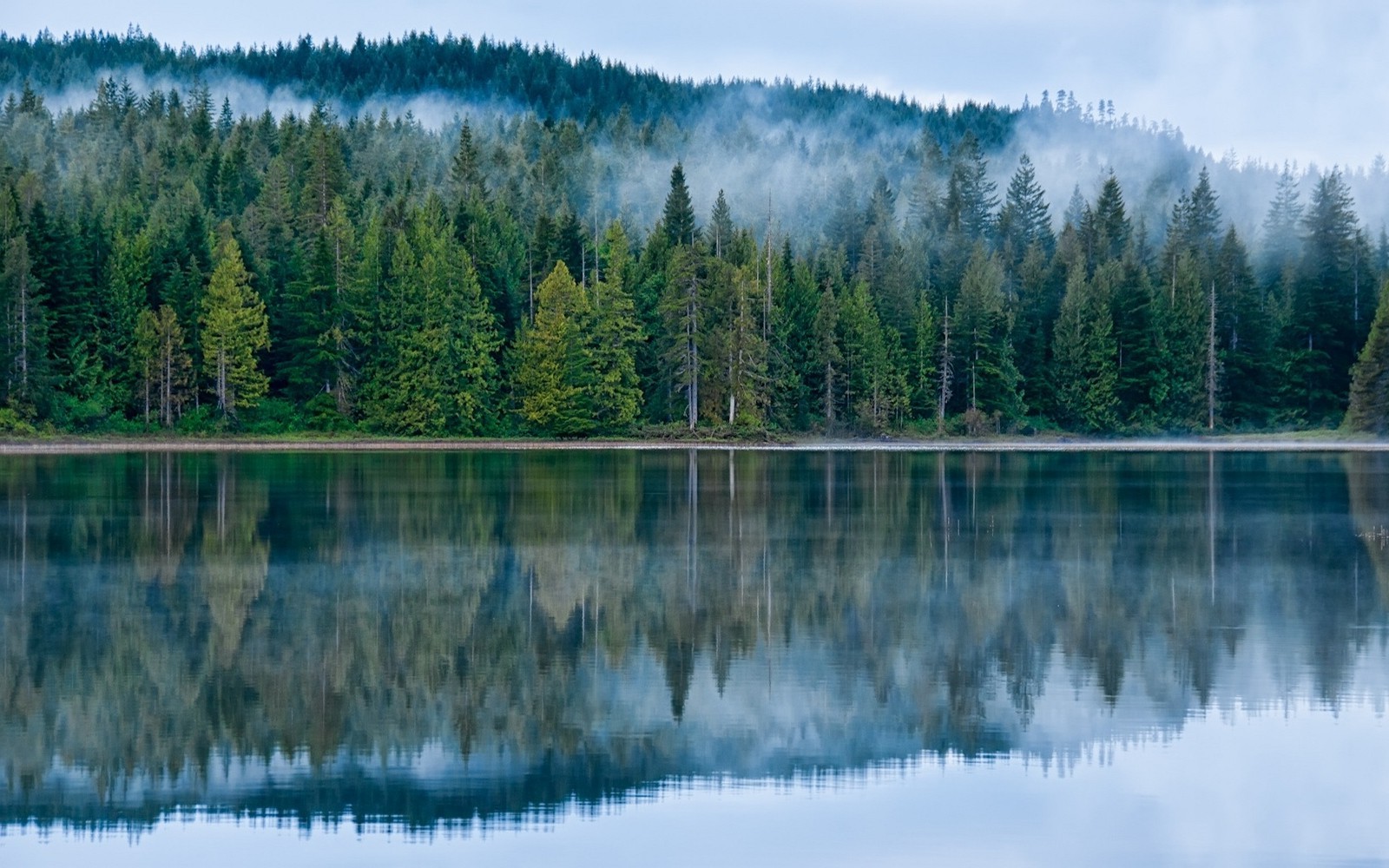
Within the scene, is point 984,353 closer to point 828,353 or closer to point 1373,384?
point 828,353

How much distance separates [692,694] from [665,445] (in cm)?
6833

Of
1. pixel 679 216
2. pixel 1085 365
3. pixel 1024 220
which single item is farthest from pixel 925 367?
pixel 1024 220

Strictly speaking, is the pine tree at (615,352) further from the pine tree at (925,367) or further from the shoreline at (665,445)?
the pine tree at (925,367)

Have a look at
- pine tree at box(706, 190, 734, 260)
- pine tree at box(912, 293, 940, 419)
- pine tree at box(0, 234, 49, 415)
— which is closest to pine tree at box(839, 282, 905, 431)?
pine tree at box(912, 293, 940, 419)

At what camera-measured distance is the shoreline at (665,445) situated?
78375 millimetres

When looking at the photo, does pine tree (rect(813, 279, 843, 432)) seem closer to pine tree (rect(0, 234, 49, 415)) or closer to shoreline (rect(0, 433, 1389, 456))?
shoreline (rect(0, 433, 1389, 456))

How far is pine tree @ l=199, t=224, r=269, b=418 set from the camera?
286 feet

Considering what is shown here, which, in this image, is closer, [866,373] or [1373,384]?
[1373,384]

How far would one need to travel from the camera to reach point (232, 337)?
88.0 m

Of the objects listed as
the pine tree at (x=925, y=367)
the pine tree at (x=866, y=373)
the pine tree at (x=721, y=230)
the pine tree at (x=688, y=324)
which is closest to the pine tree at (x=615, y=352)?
the pine tree at (x=688, y=324)

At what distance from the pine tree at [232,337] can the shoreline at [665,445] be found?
4485mm

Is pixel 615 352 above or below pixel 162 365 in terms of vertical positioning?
above

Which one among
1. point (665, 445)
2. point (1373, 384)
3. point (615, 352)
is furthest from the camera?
point (615, 352)

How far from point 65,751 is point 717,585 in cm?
1173
